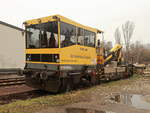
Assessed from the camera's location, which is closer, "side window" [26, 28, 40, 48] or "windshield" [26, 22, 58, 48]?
"windshield" [26, 22, 58, 48]

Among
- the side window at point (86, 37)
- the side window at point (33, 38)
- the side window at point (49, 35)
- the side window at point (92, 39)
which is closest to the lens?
the side window at point (49, 35)

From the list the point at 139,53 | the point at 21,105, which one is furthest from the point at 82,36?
the point at 139,53

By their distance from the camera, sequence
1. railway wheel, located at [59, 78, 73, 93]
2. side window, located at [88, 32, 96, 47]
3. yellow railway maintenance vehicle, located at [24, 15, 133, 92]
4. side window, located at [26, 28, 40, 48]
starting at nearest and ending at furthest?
1. yellow railway maintenance vehicle, located at [24, 15, 133, 92]
2. railway wheel, located at [59, 78, 73, 93]
3. side window, located at [26, 28, 40, 48]
4. side window, located at [88, 32, 96, 47]

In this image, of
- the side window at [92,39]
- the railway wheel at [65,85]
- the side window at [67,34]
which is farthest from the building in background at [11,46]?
the railway wheel at [65,85]

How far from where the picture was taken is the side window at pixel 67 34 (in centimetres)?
743

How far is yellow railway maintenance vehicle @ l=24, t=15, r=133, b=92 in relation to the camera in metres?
7.24

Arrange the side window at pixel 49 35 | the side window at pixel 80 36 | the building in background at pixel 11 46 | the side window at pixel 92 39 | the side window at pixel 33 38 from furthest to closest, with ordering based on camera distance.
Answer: the building in background at pixel 11 46, the side window at pixel 92 39, the side window at pixel 80 36, the side window at pixel 33 38, the side window at pixel 49 35

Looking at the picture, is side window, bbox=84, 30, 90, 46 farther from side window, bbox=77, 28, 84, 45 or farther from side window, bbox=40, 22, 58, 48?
side window, bbox=40, 22, 58, 48

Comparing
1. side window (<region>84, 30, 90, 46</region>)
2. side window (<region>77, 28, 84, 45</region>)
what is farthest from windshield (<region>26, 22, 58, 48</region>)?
side window (<region>84, 30, 90, 46</region>)

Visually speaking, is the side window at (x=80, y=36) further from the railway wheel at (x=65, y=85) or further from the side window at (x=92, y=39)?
the railway wheel at (x=65, y=85)

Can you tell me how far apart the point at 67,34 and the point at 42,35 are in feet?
4.01

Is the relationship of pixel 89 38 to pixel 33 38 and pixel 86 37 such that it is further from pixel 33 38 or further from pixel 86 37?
pixel 33 38

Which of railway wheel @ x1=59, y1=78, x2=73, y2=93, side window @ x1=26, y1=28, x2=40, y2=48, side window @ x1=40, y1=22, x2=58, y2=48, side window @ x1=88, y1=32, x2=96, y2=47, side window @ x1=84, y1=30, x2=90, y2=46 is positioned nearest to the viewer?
side window @ x1=40, y1=22, x2=58, y2=48

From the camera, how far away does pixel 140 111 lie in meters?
4.82
